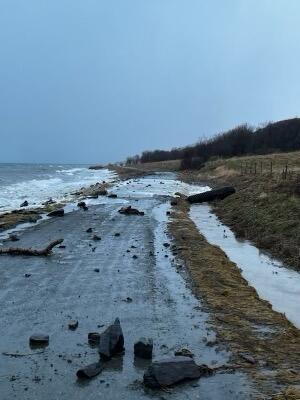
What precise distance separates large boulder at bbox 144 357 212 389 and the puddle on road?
14.3 feet

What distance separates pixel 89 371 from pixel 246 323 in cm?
468

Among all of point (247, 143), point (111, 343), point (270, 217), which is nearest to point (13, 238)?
point (270, 217)

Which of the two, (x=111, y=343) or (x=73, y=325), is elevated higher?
(x=111, y=343)

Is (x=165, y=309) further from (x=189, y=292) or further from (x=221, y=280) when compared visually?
(x=221, y=280)

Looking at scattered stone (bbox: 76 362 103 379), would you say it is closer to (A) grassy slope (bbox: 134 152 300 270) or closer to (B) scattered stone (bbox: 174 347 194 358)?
(B) scattered stone (bbox: 174 347 194 358)

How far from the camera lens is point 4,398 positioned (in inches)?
332

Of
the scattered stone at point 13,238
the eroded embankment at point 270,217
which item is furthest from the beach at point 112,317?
the eroded embankment at point 270,217

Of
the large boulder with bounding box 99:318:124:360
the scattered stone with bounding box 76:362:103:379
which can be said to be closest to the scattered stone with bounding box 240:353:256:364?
the large boulder with bounding box 99:318:124:360

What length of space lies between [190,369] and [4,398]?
3.19 m

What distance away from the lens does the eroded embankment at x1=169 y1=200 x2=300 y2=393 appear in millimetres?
9906

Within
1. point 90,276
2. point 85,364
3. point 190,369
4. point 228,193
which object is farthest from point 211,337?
point 228,193

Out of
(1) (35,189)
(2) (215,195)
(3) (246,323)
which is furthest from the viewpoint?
→ (1) (35,189)

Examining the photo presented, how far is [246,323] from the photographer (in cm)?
1261

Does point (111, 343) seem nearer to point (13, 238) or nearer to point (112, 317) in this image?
point (112, 317)
